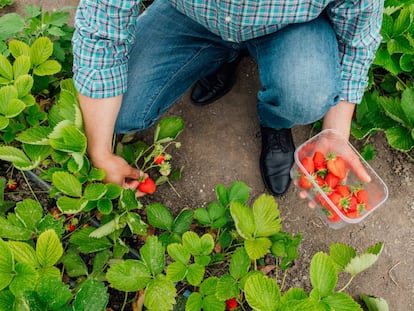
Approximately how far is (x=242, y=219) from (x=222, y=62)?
2.27ft

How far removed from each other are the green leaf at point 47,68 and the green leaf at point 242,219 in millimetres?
699

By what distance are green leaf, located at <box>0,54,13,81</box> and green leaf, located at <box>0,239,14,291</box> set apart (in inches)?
22.0

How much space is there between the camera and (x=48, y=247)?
1.07m

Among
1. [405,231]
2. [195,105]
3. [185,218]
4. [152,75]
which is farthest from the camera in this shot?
[195,105]

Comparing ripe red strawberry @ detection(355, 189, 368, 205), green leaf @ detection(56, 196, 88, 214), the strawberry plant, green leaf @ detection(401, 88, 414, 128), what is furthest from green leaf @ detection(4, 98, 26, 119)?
green leaf @ detection(401, 88, 414, 128)

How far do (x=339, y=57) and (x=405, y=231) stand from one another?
71 cm

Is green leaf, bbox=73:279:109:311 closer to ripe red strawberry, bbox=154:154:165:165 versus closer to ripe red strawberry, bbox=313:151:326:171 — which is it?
ripe red strawberry, bbox=154:154:165:165

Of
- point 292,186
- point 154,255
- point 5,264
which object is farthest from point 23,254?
point 292,186

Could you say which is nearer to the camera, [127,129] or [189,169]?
[127,129]

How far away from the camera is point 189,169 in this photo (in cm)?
175

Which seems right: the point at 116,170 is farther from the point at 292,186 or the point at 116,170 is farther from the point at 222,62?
the point at 292,186

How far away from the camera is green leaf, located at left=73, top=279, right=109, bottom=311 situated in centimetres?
101

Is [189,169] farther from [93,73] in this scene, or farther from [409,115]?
[409,115]

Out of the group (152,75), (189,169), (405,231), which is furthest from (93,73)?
(405,231)
